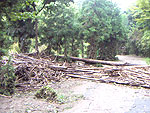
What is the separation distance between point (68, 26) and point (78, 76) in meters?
6.02

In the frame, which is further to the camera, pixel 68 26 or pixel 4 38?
pixel 68 26

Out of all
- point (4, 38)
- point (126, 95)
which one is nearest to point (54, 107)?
point (4, 38)

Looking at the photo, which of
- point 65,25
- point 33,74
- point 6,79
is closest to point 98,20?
point 65,25

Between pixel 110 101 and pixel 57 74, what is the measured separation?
4708 mm

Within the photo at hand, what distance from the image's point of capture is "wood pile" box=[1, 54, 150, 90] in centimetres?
812

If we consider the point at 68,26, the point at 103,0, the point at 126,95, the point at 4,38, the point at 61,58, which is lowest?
the point at 126,95

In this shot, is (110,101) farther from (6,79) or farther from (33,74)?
(33,74)

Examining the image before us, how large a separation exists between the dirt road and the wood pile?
1228 mm

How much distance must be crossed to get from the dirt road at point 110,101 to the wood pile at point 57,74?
48.4 inches

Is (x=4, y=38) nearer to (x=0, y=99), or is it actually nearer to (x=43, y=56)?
(x=0, y=99)

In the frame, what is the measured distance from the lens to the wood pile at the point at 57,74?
8.12 m

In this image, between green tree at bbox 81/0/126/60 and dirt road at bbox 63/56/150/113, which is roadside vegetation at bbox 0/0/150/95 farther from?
dirt road at bbox 63/56/150/113

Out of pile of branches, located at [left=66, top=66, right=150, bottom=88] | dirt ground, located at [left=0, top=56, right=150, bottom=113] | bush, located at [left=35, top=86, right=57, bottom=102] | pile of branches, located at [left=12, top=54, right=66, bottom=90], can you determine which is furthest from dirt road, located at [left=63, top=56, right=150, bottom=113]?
pile of branches, located at [left=12, top=54, right=66, bottom=90]

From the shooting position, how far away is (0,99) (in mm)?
5395
